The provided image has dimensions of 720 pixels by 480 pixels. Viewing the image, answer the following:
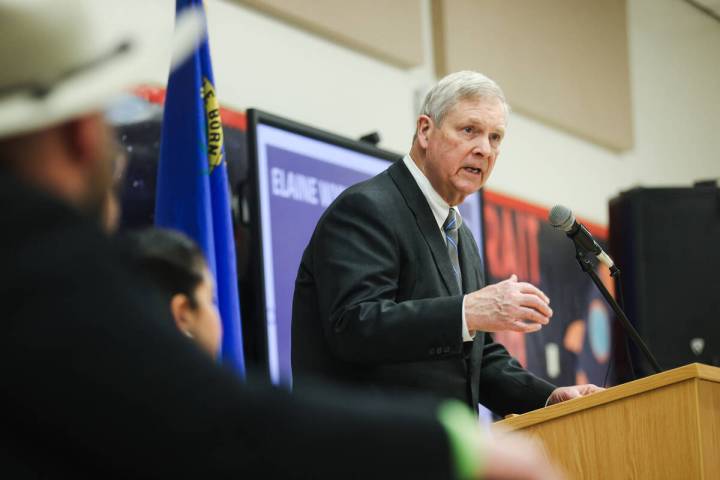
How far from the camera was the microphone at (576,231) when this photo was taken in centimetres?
296

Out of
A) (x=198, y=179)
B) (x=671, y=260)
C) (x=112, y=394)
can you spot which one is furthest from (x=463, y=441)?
(x=671, y=260)

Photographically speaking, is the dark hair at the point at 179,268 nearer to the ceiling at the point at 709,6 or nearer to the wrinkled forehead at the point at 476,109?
the wrinkled forehead at the point at 476,109

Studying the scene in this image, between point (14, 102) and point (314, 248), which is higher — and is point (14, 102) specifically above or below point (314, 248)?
below

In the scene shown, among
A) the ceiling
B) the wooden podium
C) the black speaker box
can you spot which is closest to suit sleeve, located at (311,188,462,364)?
the wooden podium

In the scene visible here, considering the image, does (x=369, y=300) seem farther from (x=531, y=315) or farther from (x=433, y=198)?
(x=433, y=198)

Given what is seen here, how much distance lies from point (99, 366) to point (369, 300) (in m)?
1.90

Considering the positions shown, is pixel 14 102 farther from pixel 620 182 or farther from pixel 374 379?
pixel 620 182

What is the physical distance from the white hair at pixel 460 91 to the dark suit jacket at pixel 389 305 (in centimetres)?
23

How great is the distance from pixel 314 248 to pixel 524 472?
205 centimetres

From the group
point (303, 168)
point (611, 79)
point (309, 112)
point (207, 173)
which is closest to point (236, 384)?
point (207, 173)

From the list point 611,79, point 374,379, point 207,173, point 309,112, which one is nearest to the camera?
point 374,379

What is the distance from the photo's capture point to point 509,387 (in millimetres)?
3111

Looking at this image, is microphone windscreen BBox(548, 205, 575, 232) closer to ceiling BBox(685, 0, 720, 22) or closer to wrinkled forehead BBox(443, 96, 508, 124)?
wrinkled forehead BBox(443, 96, 508, 124)

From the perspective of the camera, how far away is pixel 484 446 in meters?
0.90
